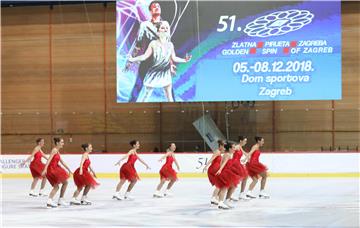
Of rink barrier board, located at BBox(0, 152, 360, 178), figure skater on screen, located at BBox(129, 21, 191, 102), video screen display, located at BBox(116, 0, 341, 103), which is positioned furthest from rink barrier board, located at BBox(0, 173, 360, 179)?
figure skater on screen, located at BBox(129, 21, 191, 102)

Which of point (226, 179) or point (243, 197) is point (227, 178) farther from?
point (243, 197)

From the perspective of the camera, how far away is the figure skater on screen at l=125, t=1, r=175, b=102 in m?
23.3

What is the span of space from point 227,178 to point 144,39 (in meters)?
12.1

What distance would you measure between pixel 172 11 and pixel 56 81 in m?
8.51

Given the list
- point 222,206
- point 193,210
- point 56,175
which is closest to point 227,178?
point 222,206

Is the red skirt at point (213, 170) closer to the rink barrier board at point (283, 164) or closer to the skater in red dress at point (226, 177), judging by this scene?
the skater in red dress at point (226, 177)

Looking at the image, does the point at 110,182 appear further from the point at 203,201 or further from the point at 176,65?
the point at 203,201

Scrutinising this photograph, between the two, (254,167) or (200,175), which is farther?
(200,175)

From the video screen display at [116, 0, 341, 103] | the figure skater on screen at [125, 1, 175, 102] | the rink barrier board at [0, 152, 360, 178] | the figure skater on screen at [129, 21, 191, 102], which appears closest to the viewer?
the rink barrier board at [0, 152, 360, 178]

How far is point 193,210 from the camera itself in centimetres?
1188

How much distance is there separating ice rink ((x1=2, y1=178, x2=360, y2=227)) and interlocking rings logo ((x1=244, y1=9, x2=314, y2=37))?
7508 millimetres

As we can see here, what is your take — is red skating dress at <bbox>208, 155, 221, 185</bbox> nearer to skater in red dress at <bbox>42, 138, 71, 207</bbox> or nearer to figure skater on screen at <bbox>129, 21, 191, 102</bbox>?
skater in red dress at <bbox>42, 138, 71, 207</bbox>

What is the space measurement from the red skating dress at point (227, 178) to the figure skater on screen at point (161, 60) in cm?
1099

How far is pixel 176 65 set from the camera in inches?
910
